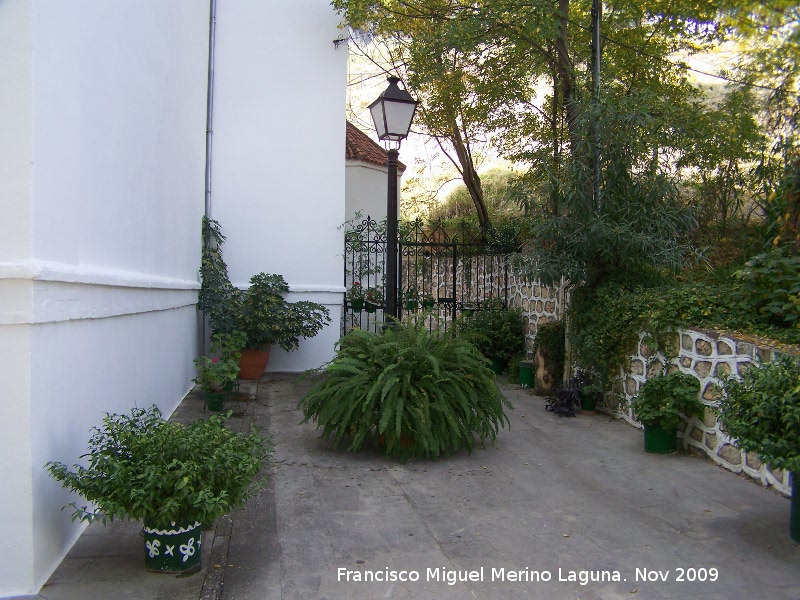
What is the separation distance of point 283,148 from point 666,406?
7.15 meters

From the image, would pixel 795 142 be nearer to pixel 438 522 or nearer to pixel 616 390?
pixel 616 390

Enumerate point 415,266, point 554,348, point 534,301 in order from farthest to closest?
point 415,266
point 534,301
point 554,348

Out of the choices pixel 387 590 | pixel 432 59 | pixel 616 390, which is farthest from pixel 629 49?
pixel 387 590

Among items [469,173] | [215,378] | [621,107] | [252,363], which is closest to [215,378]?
[215,378]

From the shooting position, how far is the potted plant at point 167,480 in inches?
126

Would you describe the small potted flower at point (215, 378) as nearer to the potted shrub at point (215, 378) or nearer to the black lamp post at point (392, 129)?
the potted shrub at point (215, 378)

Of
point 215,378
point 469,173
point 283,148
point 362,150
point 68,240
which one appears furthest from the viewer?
point 362,150

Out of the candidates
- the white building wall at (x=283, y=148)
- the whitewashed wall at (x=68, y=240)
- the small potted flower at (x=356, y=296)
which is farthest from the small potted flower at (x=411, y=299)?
the whitewashed wall at (x=68, y=240)

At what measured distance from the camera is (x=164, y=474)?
10.7 ft

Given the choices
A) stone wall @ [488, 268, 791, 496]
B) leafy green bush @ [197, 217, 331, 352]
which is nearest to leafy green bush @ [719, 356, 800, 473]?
stone wall @ [488, 268, 791, 496]

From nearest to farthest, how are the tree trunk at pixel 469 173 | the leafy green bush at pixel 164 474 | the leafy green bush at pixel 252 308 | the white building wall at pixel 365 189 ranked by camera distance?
the leafy green bush at pixel 164 474 → the leafy green bush at pixel 252 308 → the tree trunk at pixel 469 173 → the white building wall at pixel 365 189

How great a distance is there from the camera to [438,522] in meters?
4.43

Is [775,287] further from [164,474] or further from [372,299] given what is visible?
[372,299]

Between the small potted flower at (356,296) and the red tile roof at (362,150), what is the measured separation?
480 centimetres
